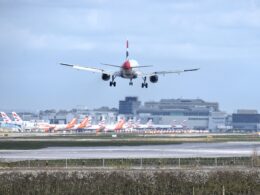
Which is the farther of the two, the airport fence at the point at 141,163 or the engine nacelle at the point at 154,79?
the engine nacelle at the point at 154,79

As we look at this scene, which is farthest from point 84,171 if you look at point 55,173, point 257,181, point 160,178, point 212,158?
point 212,158

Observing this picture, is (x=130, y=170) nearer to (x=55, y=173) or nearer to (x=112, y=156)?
(x=55, y=173)

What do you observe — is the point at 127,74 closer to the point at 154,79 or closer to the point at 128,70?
the point at 128,70

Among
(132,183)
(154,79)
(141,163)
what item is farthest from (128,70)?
(132,183)

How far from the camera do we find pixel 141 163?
107938mm

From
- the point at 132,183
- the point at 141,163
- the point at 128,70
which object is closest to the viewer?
the point at 132,183

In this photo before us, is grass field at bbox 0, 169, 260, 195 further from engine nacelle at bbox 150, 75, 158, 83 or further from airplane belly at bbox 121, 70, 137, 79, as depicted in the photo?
engine nacelle at bbox 150, 75, 158, 83

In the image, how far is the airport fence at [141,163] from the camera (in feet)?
343

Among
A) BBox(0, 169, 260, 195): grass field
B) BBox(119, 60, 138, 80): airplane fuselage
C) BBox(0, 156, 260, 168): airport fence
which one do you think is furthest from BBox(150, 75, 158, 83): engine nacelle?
BBox(0, 169, 260, 195): grass field

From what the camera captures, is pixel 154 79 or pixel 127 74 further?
pixel 154 79

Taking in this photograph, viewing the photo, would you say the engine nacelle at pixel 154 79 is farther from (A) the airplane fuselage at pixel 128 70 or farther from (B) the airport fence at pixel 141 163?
(B) the airport fence at pixel 141 163

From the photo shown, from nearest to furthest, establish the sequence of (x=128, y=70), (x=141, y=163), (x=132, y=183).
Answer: (x=132, y=183) → (x=141, y=163) → (x=128, y=70)

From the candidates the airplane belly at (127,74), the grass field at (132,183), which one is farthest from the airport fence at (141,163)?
the airplane belly at (127,74)

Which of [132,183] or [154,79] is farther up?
[154,79]
